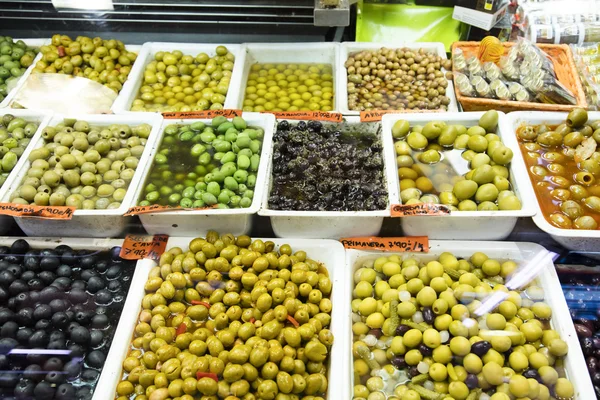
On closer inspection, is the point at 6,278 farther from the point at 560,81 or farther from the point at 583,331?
the point at 560,81

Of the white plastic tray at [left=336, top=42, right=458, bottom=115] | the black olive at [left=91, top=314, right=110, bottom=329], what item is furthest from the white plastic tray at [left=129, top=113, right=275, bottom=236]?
the white plastic tray at [left=336, top=42, right=458, bottom=115]

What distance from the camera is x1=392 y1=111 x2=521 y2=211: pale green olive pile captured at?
237 cm

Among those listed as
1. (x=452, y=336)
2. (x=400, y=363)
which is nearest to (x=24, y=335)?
(x=400, y=363)

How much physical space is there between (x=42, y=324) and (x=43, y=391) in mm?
290

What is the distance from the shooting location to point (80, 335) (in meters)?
2.01

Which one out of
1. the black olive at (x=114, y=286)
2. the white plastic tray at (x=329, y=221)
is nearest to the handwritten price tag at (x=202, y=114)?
the white plastic tray at (x=329, y=221)

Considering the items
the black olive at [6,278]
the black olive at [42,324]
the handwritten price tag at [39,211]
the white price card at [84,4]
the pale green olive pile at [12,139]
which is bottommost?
the black olive at [42,324]

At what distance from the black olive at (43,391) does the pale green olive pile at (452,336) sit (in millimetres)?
1146

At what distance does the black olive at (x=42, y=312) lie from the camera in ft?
6.77

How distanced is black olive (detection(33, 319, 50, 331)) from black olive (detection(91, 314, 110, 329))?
17cm

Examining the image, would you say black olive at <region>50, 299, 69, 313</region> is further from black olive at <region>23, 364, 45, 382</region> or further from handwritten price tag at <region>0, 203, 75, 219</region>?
handwritten price tag at <region>0, 203, 75, 219</region>

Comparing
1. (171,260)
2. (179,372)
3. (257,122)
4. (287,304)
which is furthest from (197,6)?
(179,372)

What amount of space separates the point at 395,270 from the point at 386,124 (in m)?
0.87

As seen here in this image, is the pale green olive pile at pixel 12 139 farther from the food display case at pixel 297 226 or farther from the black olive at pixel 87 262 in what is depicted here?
the black olive at pixel 87 262
